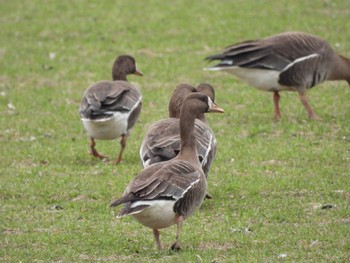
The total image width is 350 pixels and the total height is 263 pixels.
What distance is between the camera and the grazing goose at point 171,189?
309 inches

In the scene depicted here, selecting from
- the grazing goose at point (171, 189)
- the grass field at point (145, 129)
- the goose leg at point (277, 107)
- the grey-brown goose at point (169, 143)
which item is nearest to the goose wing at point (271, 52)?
the goose leg at point (277, 107)

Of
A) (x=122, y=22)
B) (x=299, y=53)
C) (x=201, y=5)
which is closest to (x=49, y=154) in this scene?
(x=299, y=53)

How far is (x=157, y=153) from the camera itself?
9.79 metres

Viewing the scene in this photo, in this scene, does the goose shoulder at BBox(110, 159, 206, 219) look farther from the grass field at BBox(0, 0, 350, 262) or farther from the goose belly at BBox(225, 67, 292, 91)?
the goose belly at BBox(225, 67, 292, 91)

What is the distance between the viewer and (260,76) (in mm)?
14852

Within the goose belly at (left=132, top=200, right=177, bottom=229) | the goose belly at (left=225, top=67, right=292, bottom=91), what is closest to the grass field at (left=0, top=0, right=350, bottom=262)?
the goose belly at (left=132, top=200, right=177, bottom=229)

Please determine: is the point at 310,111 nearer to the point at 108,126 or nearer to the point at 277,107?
the point at 277,107

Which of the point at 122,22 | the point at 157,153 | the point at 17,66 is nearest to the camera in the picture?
the point at 157,153

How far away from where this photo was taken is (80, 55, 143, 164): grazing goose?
486 inches

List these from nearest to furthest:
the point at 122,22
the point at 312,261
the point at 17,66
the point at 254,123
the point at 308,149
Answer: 1. the point at 312,261
2. the point at 308,149
3. the point at 254,123
4. the point at 17,66
5. the point at 122,22

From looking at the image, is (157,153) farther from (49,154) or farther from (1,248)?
(49,154)

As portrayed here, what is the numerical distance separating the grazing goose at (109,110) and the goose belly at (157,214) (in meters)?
4.37

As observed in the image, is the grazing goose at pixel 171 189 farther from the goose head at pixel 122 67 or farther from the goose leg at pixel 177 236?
the goose head at pixel 122 67

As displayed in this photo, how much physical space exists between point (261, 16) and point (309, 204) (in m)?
11.9
